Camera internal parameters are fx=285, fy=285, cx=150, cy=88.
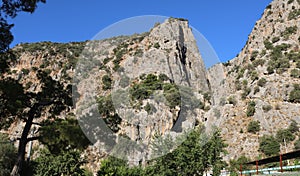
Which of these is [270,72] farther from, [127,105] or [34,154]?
[34,154]

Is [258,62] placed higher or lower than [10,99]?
higher

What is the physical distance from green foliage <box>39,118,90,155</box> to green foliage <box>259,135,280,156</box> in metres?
26.3

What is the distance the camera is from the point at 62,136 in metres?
9.30

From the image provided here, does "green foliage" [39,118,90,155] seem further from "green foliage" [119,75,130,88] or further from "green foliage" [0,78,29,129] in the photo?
"green foliage" [119,75,130,88]

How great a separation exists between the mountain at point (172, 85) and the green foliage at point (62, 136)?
1.14ft

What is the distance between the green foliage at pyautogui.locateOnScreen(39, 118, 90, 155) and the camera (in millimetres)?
9320

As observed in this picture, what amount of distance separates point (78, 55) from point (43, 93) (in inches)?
2564

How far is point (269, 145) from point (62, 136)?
2834 cm

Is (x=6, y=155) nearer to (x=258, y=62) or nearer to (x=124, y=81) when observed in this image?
(x=124, y=81)

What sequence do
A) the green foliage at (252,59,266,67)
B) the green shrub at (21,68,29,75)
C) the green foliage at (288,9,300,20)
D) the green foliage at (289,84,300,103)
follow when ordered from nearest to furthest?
the green foliage at (289,84,300,103), the green foliage at (252,59,266,67), the green foliage at (288,9,300,20), the green shrub at (21,68,29,75)

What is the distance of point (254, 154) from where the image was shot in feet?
108

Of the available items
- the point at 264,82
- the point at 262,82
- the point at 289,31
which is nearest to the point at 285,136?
the point at 264,82

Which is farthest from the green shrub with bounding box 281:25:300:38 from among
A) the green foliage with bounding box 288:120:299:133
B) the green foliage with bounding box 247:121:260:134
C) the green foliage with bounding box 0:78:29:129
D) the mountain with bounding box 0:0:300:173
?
the green foliage with bounding box 0:78:29:129

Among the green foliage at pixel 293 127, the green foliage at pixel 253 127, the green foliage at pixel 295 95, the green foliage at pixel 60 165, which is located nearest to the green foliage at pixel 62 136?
the green foliage at pixel 60 165
